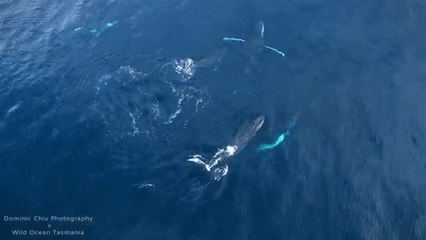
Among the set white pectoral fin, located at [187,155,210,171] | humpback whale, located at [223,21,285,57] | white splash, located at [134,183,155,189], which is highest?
humpback whale, located at [223,21,285,57]

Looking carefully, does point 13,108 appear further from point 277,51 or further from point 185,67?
point 277,51

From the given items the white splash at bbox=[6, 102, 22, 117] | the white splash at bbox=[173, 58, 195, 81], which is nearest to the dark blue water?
the white splash at bbox=[173, 58, 195, 81]

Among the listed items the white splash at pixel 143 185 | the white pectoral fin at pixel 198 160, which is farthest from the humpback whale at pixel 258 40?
the white splash at pixel 143 185

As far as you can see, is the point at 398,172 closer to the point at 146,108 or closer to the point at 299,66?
the point at 299,66

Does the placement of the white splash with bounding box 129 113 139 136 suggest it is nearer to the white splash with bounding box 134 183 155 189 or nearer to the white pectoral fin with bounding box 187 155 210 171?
the white splash with bounding box 134 183 155 189

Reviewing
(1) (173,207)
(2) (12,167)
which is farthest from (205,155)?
(2) (12,167)

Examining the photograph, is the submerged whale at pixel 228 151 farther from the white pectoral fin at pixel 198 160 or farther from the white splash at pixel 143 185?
the white splash at pixel 143 185

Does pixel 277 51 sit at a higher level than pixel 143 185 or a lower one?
higher

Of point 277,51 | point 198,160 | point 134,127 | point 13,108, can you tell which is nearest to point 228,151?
point 198,160

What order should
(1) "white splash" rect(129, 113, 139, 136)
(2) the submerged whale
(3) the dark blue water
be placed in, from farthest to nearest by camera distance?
1. (1) "white splash" rect(129, 113, 139, 136)
2. (2) the submerged whale
3. (3) the dark blue water
